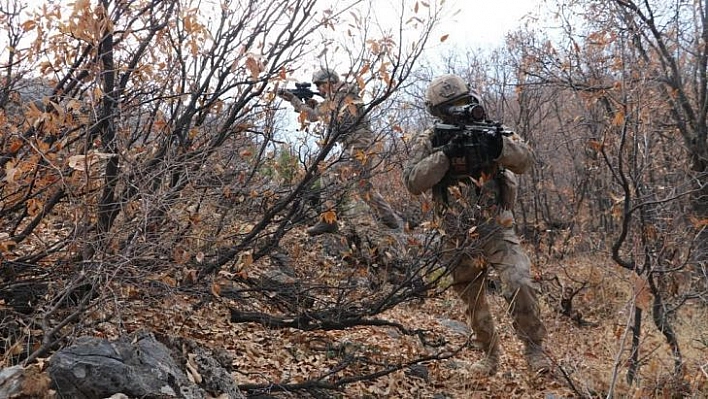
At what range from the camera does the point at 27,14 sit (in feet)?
9.29

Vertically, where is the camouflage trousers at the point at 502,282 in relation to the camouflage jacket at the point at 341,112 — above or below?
below

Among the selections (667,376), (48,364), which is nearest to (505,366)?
(667,376)

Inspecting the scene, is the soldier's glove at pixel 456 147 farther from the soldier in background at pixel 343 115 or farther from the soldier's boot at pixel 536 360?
the soldier's boot at pixel 536 360

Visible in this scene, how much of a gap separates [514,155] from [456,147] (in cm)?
38

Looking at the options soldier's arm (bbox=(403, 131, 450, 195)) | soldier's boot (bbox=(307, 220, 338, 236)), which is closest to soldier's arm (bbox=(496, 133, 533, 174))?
soldier's arm (bbox=(403, 131, 450, 195))

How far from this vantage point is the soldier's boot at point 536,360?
3613 mm

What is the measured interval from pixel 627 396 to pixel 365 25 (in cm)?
236

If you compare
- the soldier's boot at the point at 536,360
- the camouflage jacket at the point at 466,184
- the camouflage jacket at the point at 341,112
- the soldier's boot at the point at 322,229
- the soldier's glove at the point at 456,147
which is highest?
the camouflage jacket at the point at 341,112

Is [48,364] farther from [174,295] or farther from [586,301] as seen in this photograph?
[586,301]

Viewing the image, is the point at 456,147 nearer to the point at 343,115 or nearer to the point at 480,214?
the point at 480,214

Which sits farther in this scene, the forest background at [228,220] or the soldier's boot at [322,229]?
the soldier's boot at [322,229]

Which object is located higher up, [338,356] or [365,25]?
[365,25]

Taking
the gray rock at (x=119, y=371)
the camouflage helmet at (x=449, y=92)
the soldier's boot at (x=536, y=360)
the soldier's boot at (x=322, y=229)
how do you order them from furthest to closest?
the soldier's boot at (x=322, y=229), the camouflage helmet at (x=449, y=92), the soldier's boot at (x=536, y=360), the gray rock at (x=119, y=371)

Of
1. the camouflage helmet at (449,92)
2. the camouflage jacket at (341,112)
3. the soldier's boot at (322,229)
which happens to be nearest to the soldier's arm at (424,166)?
the camouflage helmet at (449,92)
